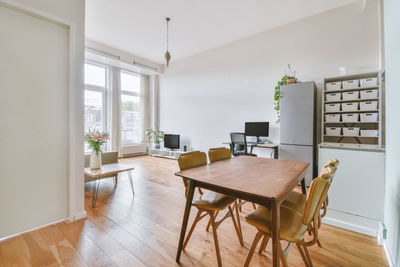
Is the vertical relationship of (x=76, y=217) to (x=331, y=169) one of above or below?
below

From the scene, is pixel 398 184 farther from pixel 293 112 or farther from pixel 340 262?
pixel 293 112

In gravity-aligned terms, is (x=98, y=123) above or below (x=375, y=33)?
below

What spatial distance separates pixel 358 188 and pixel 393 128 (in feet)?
2.63

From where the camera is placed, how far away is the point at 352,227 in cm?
192

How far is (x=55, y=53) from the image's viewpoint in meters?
2.02

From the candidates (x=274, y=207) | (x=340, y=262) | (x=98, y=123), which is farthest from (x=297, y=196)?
(x=98, y=123)

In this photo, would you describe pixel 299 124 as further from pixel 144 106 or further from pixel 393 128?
pixel 144 106

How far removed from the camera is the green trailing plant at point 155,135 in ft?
21.9

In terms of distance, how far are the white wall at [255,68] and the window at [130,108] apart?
3.11 ft

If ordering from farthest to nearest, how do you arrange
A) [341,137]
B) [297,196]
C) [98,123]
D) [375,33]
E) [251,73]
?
[98,123] → [251,73] → [341,137] → [375,33] → [297,196]

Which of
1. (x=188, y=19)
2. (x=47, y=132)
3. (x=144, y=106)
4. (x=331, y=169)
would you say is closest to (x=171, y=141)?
(x=144, y=106)

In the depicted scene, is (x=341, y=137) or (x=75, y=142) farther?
(x=341, y=137)

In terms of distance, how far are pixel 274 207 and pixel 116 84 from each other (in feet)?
20.5

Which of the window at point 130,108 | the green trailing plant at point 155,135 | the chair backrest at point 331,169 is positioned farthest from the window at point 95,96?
the chair backrest at point 331,169
